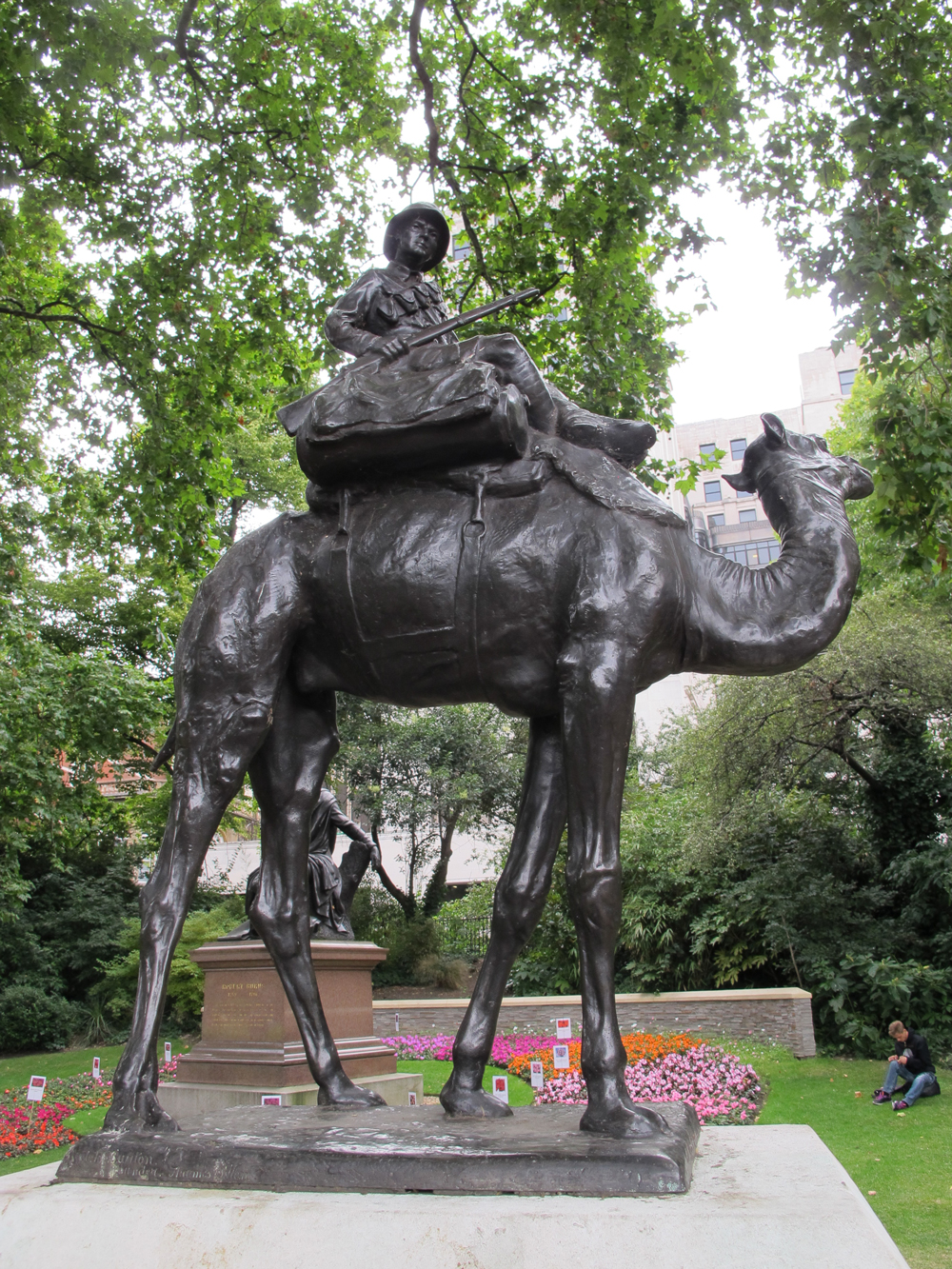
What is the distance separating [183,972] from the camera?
19188 millimetres

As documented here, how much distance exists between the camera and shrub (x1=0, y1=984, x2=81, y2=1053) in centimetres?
2173

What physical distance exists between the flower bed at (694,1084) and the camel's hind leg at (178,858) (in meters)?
8.32

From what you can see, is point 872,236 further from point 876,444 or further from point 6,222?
point 6,222

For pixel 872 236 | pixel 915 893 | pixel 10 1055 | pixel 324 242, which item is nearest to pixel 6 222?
pixel 324 242

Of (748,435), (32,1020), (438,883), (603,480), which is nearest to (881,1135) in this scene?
Answer: (603,480)

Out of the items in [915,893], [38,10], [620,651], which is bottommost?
[915,893]

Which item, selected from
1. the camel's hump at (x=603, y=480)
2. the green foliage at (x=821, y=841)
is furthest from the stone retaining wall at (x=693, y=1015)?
the camel's hump at (x=603, y=480)

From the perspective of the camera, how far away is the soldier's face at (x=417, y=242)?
Answer: 373 centimetres

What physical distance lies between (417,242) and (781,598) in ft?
6.42

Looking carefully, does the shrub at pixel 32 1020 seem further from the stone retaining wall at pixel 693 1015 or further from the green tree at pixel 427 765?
the stone retaining wall at pixel 693 1015

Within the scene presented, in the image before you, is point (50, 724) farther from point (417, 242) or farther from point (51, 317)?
point (417, 242)

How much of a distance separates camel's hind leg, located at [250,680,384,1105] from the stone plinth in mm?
7186

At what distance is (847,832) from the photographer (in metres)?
17.7

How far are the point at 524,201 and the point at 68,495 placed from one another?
678 cm
